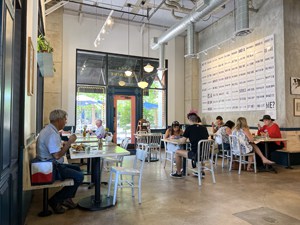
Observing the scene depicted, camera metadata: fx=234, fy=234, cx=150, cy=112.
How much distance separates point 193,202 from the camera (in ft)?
11.6

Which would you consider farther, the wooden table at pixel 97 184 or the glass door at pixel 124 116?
the glass door at pixel 124 116

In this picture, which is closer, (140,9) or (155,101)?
(140,9)

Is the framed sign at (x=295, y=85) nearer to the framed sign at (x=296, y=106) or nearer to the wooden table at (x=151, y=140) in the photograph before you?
the framed sign at (x=296, y=106)

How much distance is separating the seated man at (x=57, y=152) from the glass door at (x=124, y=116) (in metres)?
5.79

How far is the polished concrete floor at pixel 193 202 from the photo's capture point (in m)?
2.94

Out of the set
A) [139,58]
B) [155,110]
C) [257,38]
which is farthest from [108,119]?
[257,38]

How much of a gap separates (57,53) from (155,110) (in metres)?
4.30

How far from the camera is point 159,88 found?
982 centimetres

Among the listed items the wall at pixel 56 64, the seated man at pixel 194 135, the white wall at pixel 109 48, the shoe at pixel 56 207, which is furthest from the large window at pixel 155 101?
the shoe at pixel 56 207

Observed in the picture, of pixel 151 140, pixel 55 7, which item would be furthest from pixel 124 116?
pixel 55 7

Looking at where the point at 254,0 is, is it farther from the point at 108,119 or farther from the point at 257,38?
the point at 108,119

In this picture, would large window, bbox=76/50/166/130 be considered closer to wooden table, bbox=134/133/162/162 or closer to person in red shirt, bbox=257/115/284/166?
wooden table, bbox=134/133/162/162

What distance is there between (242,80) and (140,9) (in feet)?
13.5

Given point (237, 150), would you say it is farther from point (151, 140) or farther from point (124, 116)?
point (124, 116)
